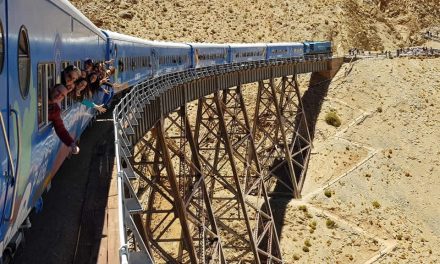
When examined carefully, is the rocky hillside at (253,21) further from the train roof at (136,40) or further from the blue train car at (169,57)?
the train roof at (136,40)

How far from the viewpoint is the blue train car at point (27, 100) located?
17.0 feet

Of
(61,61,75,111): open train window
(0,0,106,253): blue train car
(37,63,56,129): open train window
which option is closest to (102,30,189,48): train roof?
(61,61,75,111): open train window

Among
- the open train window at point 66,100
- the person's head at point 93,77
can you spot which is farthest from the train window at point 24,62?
the person's head at point 93,77

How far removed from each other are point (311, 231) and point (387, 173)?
27.4 feet

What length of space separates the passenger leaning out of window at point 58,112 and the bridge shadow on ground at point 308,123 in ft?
93.4

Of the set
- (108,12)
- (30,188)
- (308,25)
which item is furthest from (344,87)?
(30,188)

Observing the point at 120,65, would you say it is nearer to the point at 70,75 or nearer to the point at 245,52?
the point at 70,75

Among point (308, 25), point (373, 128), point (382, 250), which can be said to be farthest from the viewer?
point (308, 25)

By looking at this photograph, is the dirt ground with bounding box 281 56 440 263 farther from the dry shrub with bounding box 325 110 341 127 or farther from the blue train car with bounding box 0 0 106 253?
the blue train car with bounding box 0 0 106 253

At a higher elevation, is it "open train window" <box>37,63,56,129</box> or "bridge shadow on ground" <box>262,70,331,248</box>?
"open train window" <box>37,63,56,129</box>

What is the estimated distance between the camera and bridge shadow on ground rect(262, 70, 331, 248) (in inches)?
1435

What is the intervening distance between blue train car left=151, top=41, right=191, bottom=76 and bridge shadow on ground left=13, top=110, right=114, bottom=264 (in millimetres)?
Result: 13408

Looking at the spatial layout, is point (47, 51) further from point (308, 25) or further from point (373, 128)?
point (308, 25)

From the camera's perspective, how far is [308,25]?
62938mm
